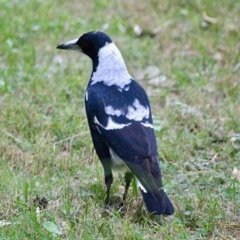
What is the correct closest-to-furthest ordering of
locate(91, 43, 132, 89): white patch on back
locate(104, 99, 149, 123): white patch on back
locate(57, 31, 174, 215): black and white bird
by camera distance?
locate(57, 31, 174, 215): black and white bird
locate(104, 99, 149, 123): white patch on back
locate(91, 43, 132, 89): white patch on back

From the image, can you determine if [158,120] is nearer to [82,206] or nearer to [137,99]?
[137,99]

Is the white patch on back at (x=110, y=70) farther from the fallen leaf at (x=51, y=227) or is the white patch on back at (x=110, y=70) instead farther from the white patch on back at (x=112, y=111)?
the fallen leaf at (x=51, y=227)

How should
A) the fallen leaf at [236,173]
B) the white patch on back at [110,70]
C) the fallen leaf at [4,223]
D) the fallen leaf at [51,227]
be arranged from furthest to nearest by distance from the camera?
the fallen leaf at [236,173]
the white patch on back at [110,70]
the fallen leaf at [4,223]
the fallen leaf at [51,227]

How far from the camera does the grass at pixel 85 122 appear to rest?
4.28 m

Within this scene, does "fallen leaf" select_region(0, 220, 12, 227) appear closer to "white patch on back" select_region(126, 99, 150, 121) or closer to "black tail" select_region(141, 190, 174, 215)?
"black tail" select_region(141, 190, 174, 215)

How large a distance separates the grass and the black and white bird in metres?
Result: 0.19

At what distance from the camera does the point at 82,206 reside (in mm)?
4414

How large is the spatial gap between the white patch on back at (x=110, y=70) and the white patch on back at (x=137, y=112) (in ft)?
0.70

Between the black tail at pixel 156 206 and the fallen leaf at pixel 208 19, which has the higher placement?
the fallen leaf at pixel 208 19

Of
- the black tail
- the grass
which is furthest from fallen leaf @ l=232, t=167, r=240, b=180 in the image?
the black tail

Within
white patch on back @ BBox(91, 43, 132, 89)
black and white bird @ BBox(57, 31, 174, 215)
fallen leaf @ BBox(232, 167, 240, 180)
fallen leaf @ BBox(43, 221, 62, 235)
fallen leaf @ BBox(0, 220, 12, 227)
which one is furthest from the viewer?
fallen leaf @ BBox(232, 167, 240, 180)

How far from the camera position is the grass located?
4277 millimetres

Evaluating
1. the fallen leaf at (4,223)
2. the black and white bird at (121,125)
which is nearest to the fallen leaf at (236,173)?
the black and white bird at (121,125)

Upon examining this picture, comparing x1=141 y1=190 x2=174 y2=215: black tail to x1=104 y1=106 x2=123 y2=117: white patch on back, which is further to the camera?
x1=104 y1=106 x2=123 y2=117: white patch on back
